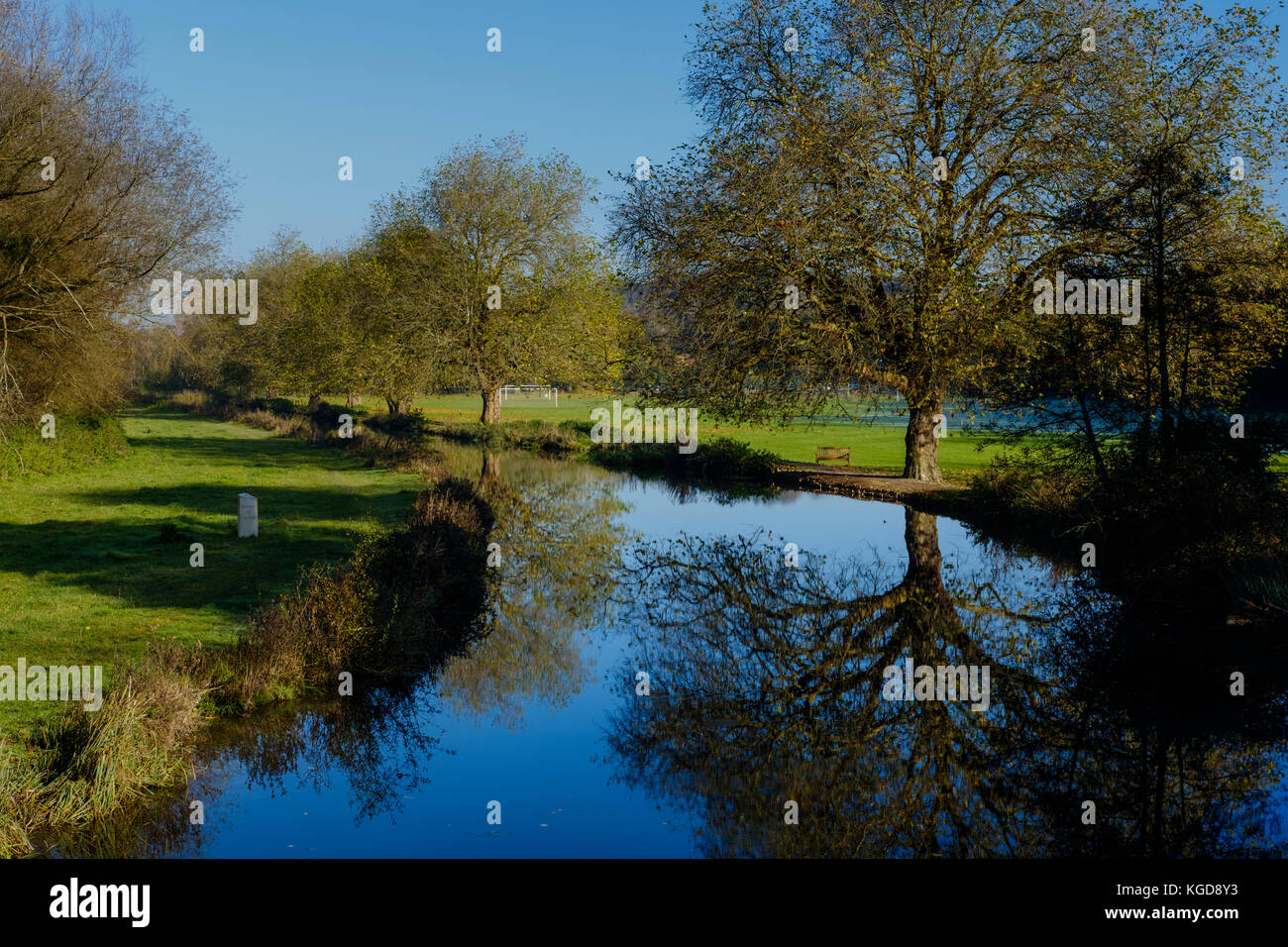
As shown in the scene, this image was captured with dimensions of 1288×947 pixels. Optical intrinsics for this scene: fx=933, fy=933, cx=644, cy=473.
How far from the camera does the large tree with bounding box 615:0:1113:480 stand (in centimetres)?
2522

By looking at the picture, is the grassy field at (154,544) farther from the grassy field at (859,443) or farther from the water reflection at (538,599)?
the grassy field at (859,443)

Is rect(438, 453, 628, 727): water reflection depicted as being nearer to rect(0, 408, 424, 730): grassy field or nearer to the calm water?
the calm water

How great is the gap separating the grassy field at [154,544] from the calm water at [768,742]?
3.47 metres

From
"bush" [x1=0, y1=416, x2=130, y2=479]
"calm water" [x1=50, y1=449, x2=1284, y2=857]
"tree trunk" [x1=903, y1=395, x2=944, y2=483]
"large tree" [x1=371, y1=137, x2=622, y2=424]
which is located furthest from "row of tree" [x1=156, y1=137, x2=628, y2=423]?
"calm water" [x1=50, y1=449, x2=1284, y2=857]

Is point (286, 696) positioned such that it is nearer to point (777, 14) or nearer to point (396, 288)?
point (777, 14)

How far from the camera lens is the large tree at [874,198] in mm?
25219

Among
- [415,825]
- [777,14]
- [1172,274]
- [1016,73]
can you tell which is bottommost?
[415,825]

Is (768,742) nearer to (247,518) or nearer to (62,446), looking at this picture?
(247,518)

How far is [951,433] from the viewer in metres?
55.9

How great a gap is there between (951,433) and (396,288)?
111ft

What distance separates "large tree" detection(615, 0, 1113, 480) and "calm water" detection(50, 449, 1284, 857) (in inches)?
418

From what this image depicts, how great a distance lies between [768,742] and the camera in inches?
399

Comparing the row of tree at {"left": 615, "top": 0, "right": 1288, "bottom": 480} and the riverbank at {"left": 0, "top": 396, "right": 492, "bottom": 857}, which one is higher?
the row of tree at {"left": 615, "top": 0, "right": 1288, "bottom": 480}
